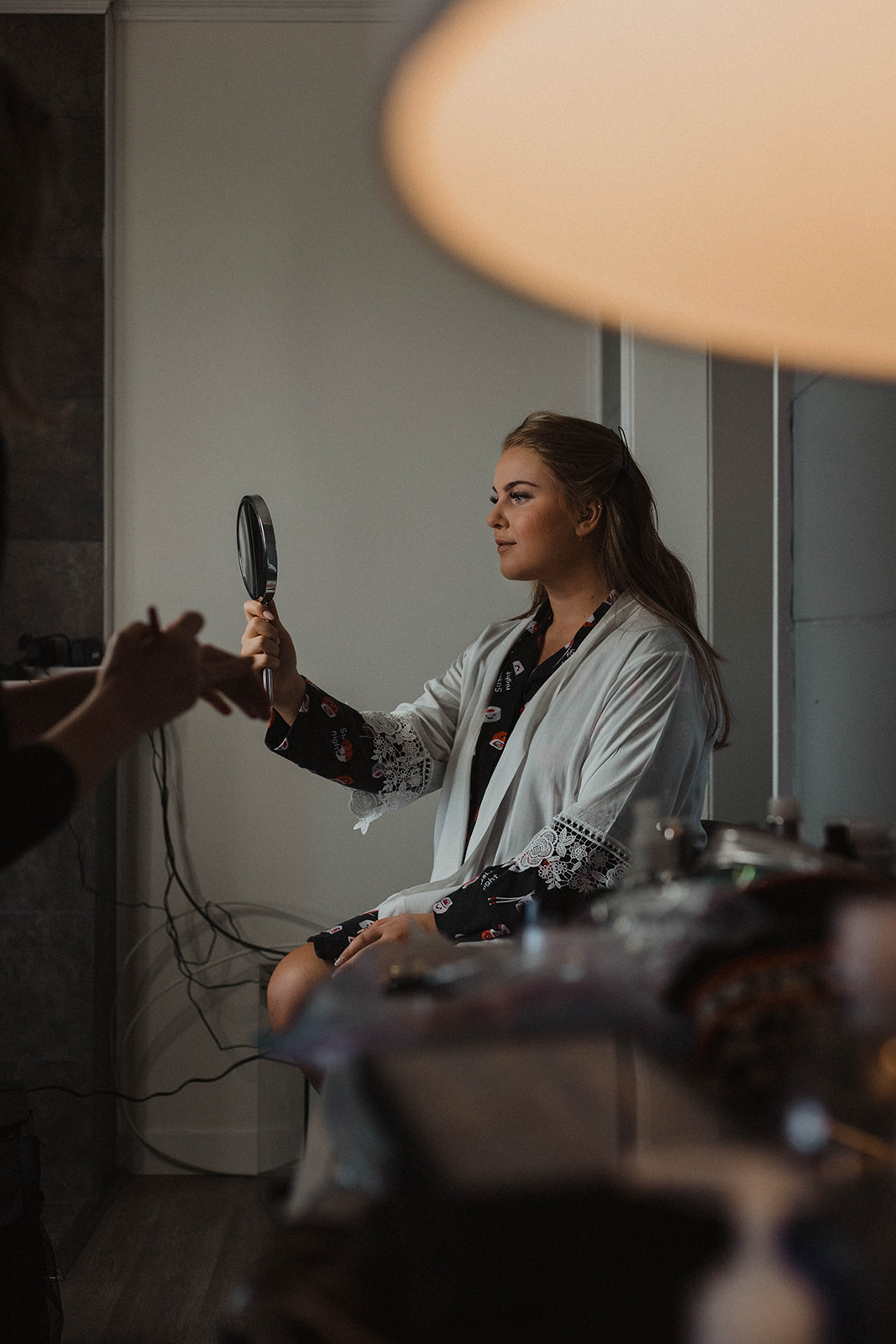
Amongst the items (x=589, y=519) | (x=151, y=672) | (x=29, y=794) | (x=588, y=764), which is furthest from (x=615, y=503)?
(x=29, y=794)

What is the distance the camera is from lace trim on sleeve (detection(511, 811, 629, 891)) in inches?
59.3

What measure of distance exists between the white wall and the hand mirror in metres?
0.72

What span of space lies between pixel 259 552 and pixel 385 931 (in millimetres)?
613

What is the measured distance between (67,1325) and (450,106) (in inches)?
79.6

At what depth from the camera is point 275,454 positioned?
250cm

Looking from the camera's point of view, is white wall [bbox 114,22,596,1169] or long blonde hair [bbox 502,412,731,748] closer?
long blonde hair [bbox 502,412,731,748]

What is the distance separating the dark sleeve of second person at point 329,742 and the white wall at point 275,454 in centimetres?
58

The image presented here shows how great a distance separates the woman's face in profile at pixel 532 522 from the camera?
1.81m

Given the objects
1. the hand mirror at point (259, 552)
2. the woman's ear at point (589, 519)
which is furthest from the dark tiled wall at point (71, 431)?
the woman's ear at point (589, 519)

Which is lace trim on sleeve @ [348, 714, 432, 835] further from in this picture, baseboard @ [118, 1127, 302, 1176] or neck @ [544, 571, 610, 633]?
baseboard @ [118, 1127, 302, 1176]

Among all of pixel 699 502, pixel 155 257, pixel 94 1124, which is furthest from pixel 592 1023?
pixel 155 257

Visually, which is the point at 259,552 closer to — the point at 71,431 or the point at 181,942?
the point at 71,431

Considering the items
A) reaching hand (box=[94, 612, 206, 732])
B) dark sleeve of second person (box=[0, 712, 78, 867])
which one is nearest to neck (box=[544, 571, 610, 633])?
reaching hand (box=[94, 612, 206, 732])

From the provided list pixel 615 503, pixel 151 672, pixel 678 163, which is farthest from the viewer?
pixel 615 503
